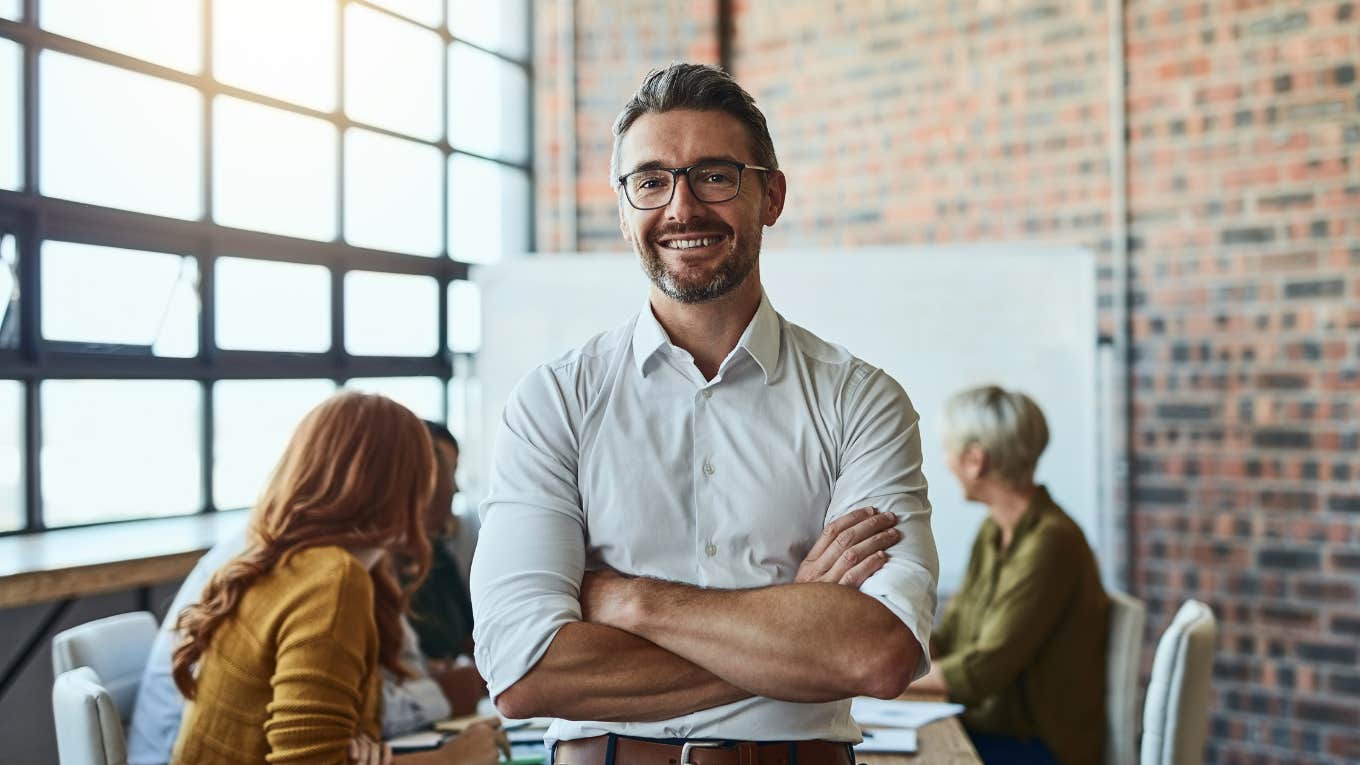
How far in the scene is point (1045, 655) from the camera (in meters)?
2.81

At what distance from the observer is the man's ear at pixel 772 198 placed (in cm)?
169

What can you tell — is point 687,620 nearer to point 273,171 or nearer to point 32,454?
point 32,454

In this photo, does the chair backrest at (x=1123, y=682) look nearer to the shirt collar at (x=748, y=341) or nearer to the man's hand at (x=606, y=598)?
the shirt collar at (x=748, y=341)

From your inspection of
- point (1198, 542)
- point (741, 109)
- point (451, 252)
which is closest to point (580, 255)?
point (451, 252)

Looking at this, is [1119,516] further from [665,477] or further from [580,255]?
[665,477]

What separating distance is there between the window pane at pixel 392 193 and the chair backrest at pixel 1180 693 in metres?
3.35

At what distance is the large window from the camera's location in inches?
138

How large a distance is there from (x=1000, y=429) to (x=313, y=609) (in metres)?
1.82

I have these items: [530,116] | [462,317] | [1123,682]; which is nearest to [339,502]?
[1123,682]

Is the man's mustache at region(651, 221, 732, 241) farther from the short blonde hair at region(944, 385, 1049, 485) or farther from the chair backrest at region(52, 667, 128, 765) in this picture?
the short blonde hair at region(944, 385, 1049, 485)

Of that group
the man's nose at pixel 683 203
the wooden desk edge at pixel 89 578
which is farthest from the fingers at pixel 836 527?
→ the wooden desk edge at pixel 89 578

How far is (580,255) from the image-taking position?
14.6 ft

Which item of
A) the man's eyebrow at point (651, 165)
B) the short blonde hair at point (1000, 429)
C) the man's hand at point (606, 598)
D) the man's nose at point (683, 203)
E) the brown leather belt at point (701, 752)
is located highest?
the man's eyebrow at point (651, 165)

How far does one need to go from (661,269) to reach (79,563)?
2139 mm
